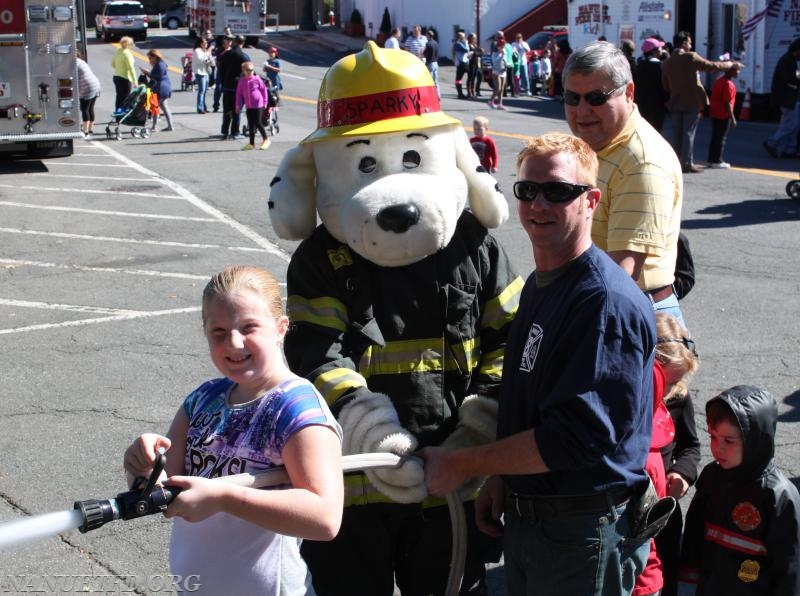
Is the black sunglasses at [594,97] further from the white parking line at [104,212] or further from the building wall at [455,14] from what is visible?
the building wall at [455,14]

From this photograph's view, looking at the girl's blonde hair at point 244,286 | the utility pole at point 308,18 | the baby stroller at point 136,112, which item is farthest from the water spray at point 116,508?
the utility pole at point 308,18

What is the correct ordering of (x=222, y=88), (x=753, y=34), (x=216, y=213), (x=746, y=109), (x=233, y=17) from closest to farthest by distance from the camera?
(x=216, y=213) → (x=222, y=88) → (x=753, y=34) → (x=746, y=109) → (x=233, y=17)

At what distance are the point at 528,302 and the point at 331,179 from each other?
0.90m

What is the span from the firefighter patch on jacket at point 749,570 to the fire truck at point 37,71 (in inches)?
578

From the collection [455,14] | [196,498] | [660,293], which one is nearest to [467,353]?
[660,293]

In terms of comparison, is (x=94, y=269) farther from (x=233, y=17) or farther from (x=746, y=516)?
(x=233, y=17)

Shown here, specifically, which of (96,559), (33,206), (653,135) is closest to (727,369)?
(653,135)

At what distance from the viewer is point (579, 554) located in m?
2.82

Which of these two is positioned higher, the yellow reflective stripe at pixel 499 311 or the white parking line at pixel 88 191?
Result: the yellow reflective stripe at pixel 499 311

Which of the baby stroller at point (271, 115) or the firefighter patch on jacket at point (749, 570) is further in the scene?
the baby stroller at point (271, 115)

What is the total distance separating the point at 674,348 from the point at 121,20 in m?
46.2

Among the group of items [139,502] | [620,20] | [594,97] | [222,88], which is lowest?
[139,502]

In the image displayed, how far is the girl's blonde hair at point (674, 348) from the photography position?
3.66 metres

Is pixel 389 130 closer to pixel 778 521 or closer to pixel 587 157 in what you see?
pixel 587 157
